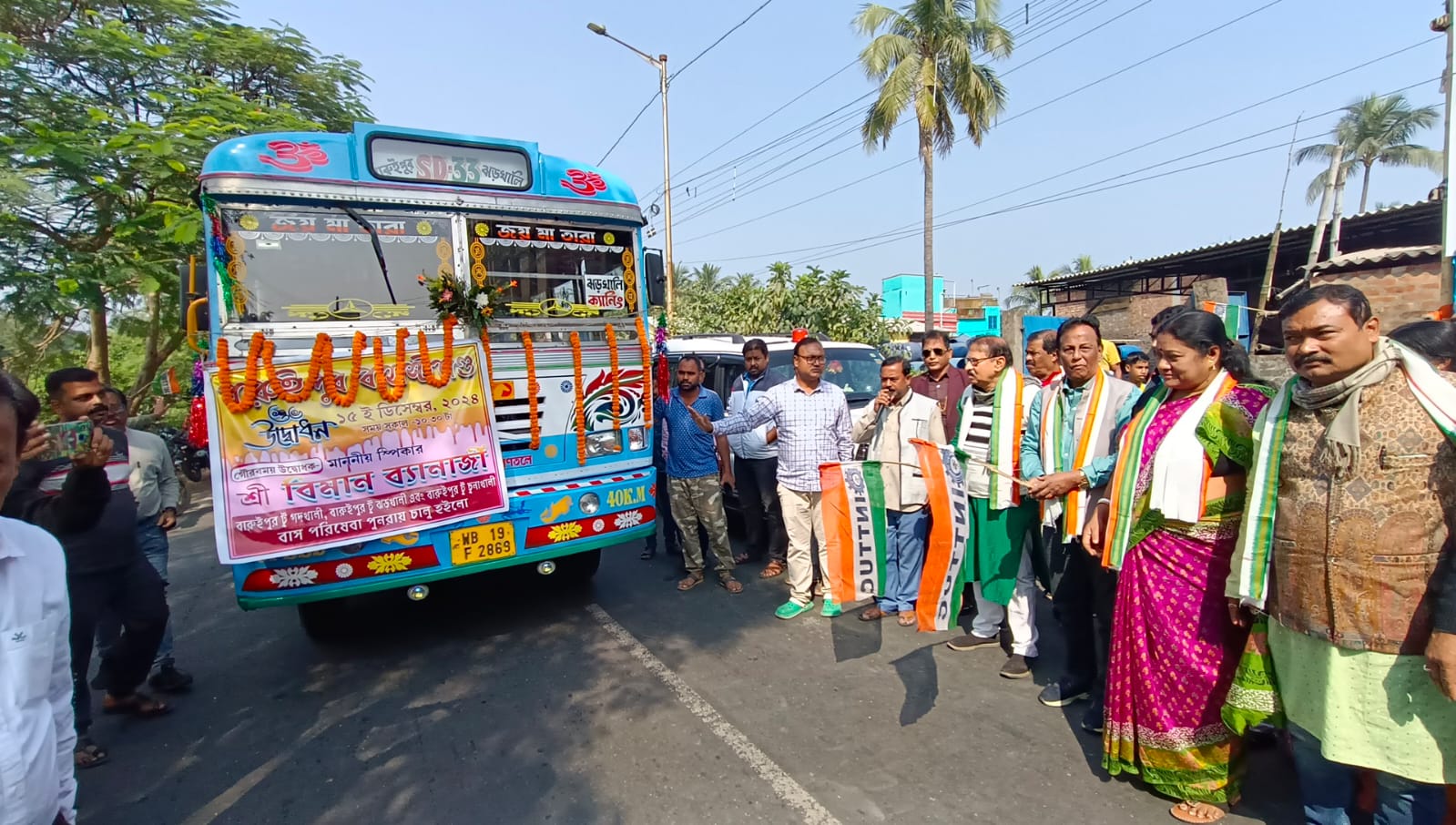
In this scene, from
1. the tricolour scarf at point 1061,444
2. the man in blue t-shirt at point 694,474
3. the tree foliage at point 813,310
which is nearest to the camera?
the tricolour scarf at point 1061,444

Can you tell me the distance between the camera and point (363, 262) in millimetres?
4156

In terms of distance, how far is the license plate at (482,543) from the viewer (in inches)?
167

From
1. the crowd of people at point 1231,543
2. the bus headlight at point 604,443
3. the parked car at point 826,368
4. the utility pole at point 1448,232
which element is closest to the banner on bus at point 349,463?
the bus headlight at point 604,443

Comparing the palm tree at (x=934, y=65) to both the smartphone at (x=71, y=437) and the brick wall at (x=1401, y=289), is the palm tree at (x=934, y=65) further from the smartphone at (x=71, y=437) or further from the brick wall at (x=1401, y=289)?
the smartphone at (x=71, y=437)

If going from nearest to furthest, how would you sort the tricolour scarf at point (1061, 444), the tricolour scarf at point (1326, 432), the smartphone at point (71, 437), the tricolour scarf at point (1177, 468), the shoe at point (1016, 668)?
1. the tricolour scarf at point (1326, 432)
2. the tricolour scarf at point (1177, 468)
3. the smartphone at point (71, 437)
4. the tricolour scarf at point (1061, 444)
5. the shoe at point (1016, 668)

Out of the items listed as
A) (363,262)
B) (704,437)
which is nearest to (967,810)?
(704,437)

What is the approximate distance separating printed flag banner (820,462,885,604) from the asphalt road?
1.63 ft

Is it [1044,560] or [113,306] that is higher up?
[113,306]

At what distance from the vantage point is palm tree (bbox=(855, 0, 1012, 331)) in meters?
15.4

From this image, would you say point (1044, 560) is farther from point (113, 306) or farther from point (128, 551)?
point (113, 306)

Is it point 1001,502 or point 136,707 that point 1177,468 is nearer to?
point 1001,502

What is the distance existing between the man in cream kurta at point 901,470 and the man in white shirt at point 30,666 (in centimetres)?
341

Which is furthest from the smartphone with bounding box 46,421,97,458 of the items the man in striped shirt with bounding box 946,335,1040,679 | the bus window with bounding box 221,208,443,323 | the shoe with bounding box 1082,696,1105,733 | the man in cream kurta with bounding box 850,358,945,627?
the shoe with bounding box 1082,696,1105,733

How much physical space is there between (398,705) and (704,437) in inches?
105
